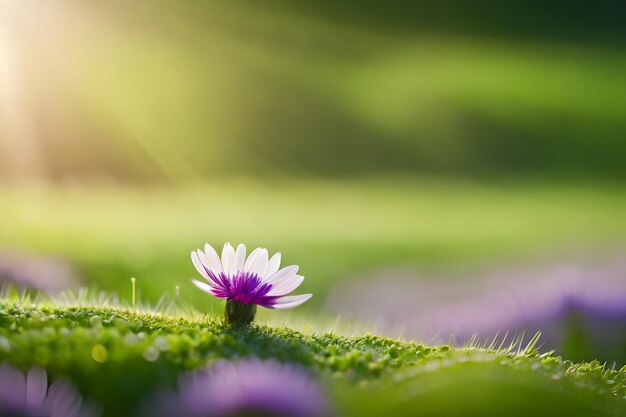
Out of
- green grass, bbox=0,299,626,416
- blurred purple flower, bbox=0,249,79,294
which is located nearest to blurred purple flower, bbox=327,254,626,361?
green grass, bbox=0,299,626,416

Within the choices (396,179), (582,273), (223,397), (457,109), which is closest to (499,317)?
(582,273)

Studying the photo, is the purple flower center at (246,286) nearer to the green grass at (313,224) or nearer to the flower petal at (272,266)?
the flower petal at (272,266)

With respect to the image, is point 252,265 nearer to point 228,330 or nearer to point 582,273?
point 228,330

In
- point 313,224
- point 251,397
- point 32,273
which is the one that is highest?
point 313,224

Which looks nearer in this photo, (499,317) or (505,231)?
(499,317)

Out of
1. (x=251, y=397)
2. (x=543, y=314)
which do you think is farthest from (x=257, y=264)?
(x=543, y=314)

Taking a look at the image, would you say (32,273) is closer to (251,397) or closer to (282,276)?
(282,276)

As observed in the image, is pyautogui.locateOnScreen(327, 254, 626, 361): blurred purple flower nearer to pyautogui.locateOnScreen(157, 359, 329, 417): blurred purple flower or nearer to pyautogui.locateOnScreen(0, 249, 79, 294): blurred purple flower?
pyautogui.locateOnScreen(157, 359, 329, 417): blurred purple flower
